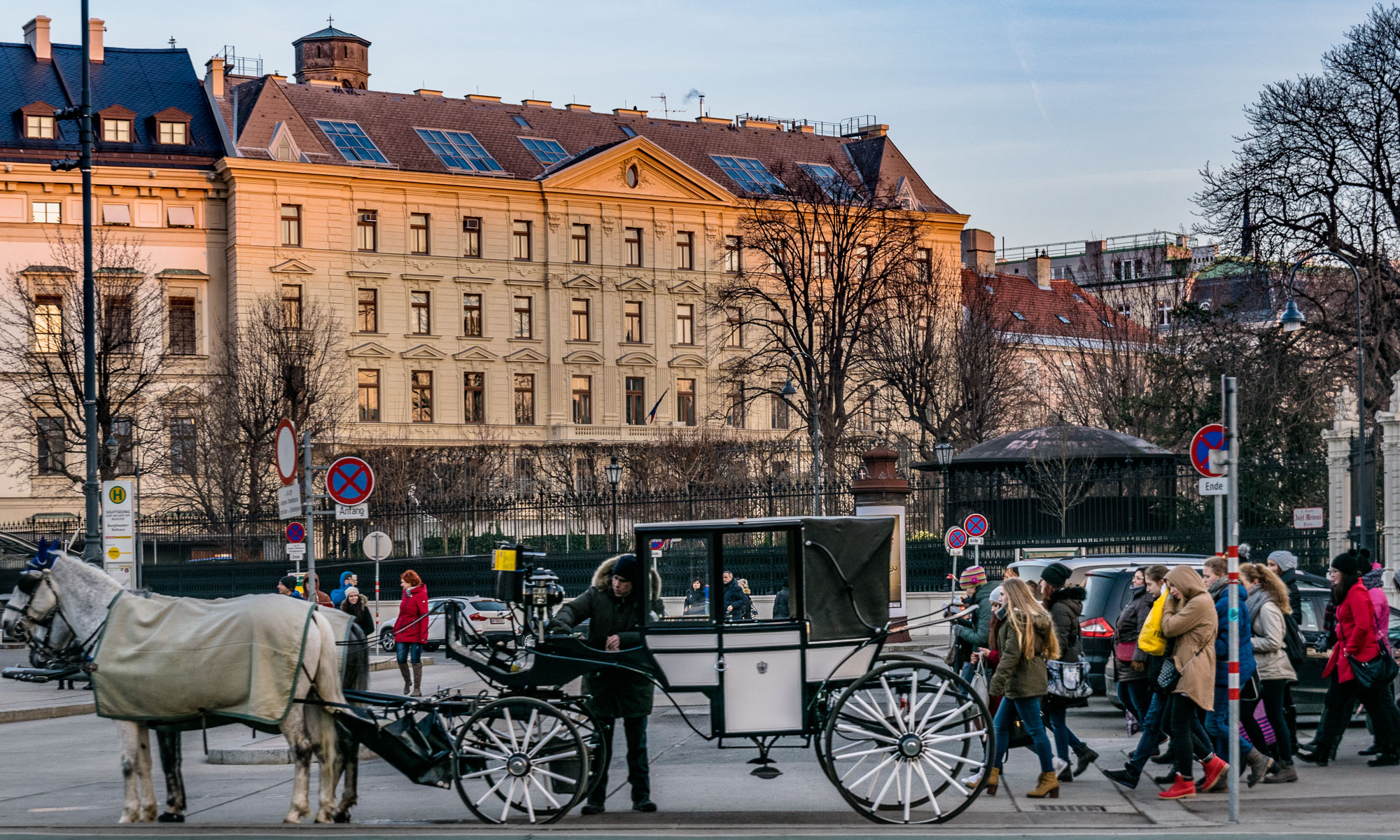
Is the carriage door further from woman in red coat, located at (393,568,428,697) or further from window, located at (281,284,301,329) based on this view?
window, located at (281,284,301,329)

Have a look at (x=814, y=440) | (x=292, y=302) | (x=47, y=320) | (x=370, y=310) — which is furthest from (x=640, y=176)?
(x=814, y=440)

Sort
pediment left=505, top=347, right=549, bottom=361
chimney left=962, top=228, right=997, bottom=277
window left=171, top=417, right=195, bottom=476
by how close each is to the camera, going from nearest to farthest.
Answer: window left=171, top=417, right=195, bottom=476 < pediment left=505, top=347, right=549, bottom=361 < chimney left=962, top=228, right=997, bottom=277

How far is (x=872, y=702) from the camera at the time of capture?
442 inches

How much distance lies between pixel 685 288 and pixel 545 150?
28.4 ft

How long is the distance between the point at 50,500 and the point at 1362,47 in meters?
47.8

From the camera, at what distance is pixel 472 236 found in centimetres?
7081

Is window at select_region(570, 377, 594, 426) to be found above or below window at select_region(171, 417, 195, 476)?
above

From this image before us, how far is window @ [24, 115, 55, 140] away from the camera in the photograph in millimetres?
64938

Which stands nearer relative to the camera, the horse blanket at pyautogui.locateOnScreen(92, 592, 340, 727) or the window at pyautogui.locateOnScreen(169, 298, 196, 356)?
the horse blanket at pyautogui.locateOnScreen(92, 592, 340, 727)

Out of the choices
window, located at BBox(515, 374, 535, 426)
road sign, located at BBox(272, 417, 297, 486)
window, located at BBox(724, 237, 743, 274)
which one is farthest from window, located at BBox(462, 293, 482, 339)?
road sign, located at BBox(272, 417, 297, 486)

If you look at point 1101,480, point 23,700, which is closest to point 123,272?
point 23,700

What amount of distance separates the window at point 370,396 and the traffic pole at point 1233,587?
195 feet

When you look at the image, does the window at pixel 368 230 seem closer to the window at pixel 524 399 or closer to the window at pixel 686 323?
the window at pixel 524 399

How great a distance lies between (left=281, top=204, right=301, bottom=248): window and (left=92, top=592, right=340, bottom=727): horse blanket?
57.4m
